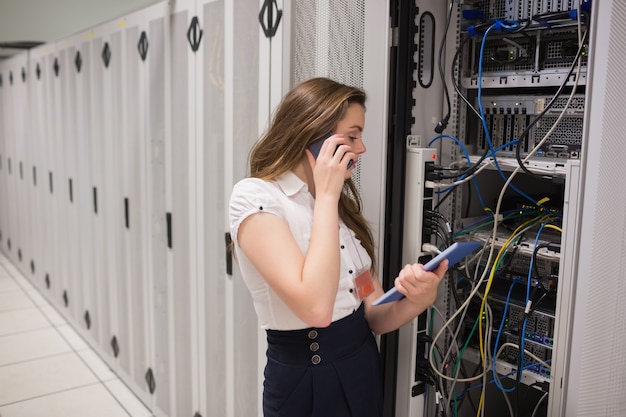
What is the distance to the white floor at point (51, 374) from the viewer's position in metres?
3.37

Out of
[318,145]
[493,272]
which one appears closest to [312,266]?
[318,145]

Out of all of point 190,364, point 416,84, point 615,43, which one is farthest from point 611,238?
point 190,364

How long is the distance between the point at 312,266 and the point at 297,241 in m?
0.18

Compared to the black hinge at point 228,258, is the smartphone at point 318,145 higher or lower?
higher

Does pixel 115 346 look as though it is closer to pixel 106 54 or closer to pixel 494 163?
pixel 106 54

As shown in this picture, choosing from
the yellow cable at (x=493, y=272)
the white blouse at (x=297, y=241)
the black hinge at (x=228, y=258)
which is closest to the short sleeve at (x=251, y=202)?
the white blouse at (x=297, y=241)

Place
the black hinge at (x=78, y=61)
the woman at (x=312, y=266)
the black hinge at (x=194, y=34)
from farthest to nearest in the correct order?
the black hinge at (x=78, y=61) < the black hinge at (x=194, y=34) < the woman at (x=312, y=266)

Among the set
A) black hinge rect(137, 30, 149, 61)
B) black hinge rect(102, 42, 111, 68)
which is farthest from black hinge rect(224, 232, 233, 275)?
black hinge rect(102, 42, 111, 68)

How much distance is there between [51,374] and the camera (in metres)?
3.84

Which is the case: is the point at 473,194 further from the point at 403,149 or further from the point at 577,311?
the point at 577,311

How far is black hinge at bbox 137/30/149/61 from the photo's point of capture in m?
2.92

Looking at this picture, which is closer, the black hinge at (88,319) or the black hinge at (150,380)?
the black hinge at (150,380)

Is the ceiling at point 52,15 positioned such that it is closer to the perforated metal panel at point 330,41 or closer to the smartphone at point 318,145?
the perforated metal panel at point 330,41

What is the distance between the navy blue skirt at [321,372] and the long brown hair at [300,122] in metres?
Answer: 0.45
